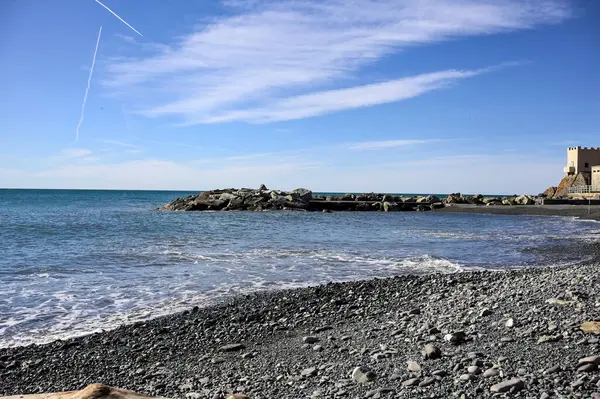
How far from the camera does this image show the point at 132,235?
33250mm

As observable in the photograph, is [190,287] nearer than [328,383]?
No

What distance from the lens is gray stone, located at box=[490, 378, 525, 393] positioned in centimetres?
540

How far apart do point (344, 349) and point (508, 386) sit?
2980 millimetres

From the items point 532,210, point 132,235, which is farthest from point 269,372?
point 532,210

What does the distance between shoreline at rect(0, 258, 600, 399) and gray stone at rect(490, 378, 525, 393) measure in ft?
0.26

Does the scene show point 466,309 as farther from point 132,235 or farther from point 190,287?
point 132,235

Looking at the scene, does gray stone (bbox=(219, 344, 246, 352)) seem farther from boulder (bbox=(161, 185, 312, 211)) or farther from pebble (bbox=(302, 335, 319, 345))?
boulder (bbox=(161, 185, 312, 211))

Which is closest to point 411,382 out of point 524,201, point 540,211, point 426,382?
point 426,382

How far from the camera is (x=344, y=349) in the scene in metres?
7.91

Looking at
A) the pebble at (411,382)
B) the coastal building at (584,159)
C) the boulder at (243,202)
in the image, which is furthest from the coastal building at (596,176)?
the pebble at (411,382)

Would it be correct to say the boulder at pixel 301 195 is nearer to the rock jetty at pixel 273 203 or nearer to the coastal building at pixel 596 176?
the rock jetty at pixel 273 203


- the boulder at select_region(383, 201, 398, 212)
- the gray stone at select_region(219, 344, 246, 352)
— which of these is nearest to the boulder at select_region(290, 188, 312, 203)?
the boulder at select_region(383, 201, 398, 212)

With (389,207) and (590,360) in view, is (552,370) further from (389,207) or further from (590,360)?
(389,207)

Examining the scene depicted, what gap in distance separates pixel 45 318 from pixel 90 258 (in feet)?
34.6
